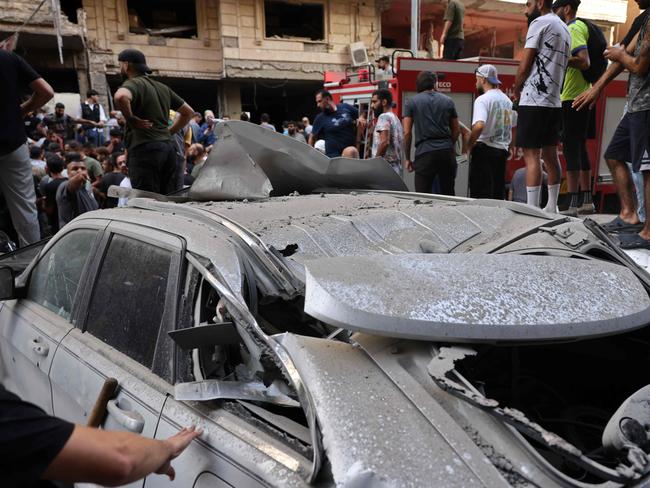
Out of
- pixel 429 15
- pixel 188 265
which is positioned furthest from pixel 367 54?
pixel 188 265

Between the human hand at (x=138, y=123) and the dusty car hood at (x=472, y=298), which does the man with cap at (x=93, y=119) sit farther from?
the dusty car hood at (x=472, y=298)

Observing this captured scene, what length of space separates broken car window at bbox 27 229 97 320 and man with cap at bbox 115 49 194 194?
1909mm

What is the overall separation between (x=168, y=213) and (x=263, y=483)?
1341 millimetres

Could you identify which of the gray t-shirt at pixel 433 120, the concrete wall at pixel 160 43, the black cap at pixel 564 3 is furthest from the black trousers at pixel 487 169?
the concrete wall at pixel 160 43

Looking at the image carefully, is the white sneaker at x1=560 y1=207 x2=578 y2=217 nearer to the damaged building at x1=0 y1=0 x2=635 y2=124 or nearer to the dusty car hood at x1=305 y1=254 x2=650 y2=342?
the dusty car hood at x1=305 y1=254 x2=650 y2=342

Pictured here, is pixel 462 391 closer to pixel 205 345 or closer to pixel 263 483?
pixel 263 483

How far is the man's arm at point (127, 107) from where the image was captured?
418 centimetres

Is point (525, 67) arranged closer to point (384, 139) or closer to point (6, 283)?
point (384, 139)

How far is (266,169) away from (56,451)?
7.55ft

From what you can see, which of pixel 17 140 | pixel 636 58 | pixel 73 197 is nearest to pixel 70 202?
pixel 73 197

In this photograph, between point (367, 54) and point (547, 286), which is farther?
point (367, 54)

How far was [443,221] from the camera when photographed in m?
2.43

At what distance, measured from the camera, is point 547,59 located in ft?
13.0

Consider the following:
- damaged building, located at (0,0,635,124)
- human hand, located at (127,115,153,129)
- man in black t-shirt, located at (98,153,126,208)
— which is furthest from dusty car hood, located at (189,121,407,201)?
damaged building, located at (0,0,635,124)
